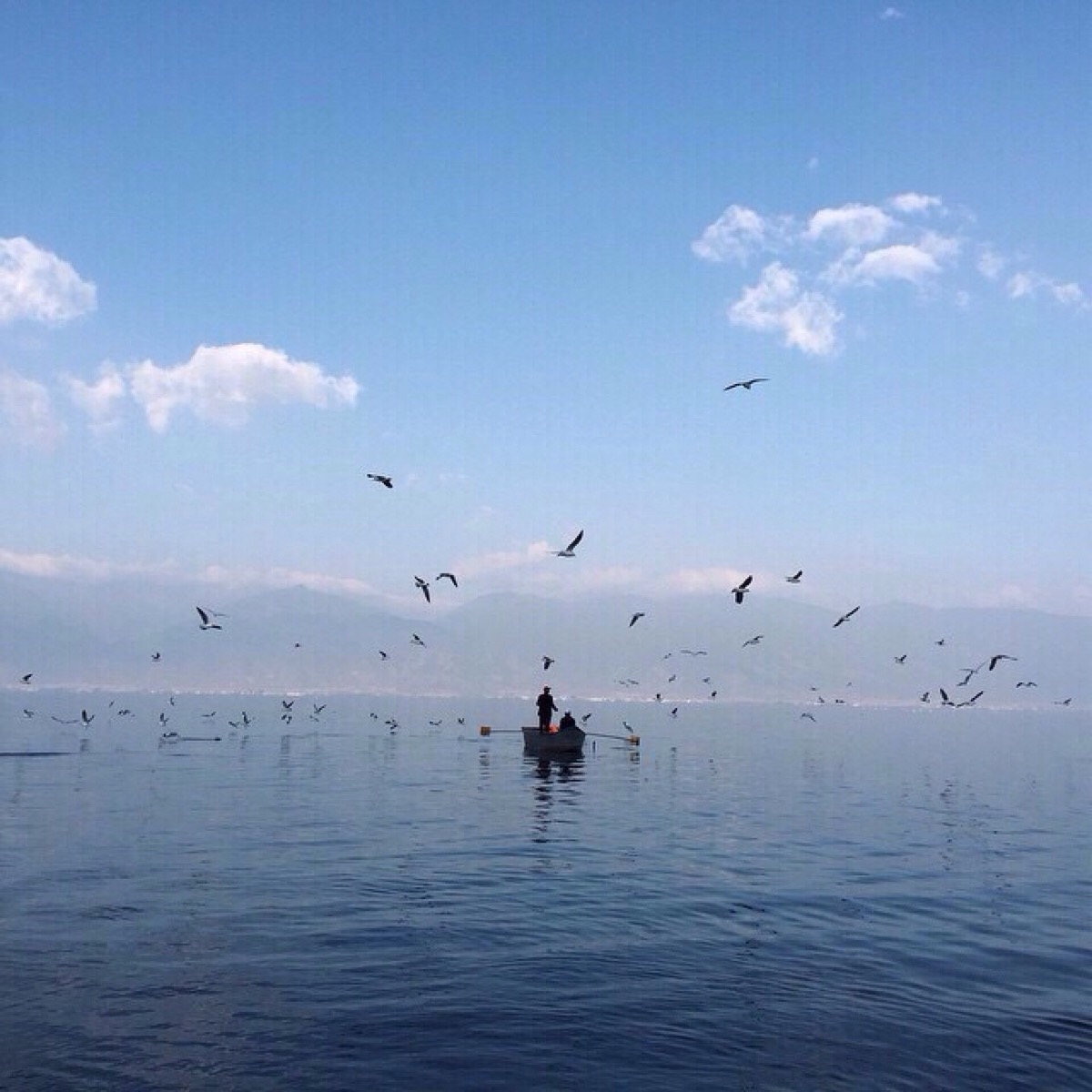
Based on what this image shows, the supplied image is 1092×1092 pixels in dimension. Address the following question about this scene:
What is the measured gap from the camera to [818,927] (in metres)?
19.3

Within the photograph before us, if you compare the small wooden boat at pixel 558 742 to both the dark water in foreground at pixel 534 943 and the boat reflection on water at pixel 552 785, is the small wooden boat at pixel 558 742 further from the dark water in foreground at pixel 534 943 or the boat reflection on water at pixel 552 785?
the dark water in foreground at pixel 534 943

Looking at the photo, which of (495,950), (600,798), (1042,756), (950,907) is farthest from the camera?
(1042,756)

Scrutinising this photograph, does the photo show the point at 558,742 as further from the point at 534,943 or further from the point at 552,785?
the point at 534,943

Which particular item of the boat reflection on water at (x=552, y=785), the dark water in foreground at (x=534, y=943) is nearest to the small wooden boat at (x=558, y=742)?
the boat reflection on water at (x=552, y=785)

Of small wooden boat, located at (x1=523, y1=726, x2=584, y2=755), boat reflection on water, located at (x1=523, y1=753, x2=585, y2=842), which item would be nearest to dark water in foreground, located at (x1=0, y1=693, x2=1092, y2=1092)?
boat reflection on water, located at (x1=523, y1=753, x2=585, y2=842)

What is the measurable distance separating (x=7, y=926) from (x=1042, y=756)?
83.0 metres

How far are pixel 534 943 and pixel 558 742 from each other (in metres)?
41.9

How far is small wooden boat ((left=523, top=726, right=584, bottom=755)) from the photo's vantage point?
194ft

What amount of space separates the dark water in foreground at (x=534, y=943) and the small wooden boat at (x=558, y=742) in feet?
61.7

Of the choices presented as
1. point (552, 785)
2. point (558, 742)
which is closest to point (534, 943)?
point (552, 785)

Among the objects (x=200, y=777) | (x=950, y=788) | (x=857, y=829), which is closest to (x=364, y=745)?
(x=200, y=777)

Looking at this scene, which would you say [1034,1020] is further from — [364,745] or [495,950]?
[364,745]

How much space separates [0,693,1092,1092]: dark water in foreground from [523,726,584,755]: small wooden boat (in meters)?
18.8

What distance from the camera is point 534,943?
17.5 metres
